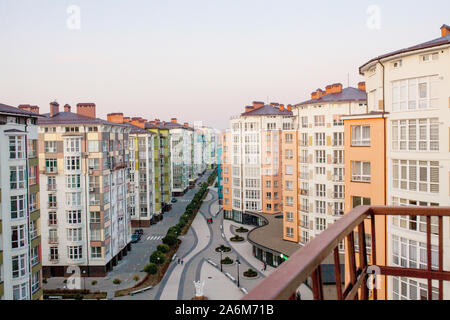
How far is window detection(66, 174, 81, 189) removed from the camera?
33.3 m

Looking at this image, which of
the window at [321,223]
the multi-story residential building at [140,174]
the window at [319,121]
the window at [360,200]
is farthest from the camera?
the multi-story residential building at [140,174]

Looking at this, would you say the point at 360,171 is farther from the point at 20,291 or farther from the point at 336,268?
the point at 20,291

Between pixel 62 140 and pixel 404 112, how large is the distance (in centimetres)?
2743

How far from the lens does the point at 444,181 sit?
48.8 feet

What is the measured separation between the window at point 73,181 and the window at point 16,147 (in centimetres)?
1267

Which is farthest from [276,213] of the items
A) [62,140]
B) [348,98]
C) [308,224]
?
[62,140]

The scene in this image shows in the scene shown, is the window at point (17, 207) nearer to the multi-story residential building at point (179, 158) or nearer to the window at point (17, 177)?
the window at point (17, 177)

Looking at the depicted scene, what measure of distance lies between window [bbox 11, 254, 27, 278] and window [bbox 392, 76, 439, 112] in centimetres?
1987

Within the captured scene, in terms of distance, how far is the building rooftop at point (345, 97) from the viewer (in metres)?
32.8

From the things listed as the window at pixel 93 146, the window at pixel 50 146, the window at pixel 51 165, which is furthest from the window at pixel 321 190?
the window at pixel 50 146

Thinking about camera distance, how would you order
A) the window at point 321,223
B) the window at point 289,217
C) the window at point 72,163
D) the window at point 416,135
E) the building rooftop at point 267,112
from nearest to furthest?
the window at point 416,135
the window at point 72,163
the window at point 321,223
the window at point 289,217
the building rooftop at point 267,112

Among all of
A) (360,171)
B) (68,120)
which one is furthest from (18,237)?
(360,171)

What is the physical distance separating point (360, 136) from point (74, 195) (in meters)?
25.2

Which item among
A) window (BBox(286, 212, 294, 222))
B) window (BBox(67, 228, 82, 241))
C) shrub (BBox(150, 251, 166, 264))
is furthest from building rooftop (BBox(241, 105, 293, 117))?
window (BBox(67, 228, 82, 241))
